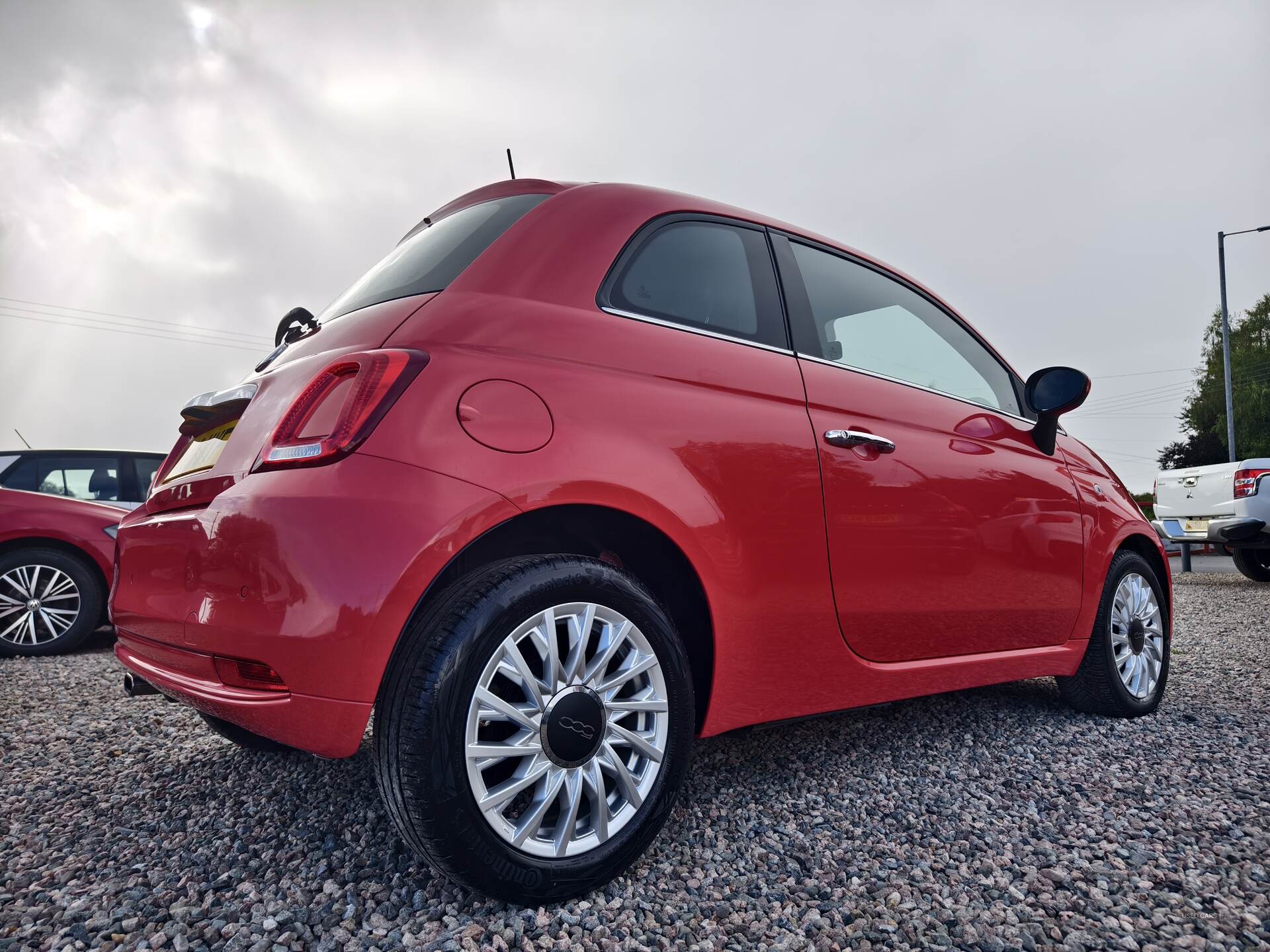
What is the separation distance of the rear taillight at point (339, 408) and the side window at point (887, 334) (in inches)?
48.5

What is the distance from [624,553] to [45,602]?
5245 mm

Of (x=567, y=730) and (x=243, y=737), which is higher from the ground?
(x=567, y=730)

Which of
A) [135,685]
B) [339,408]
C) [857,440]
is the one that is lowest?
[135,685]

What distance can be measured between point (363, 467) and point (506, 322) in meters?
0.47

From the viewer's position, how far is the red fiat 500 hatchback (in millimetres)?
1583

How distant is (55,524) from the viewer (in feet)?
18.1

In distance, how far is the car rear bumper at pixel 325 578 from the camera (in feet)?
5.09

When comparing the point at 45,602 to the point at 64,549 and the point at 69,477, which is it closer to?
the point at 64,549

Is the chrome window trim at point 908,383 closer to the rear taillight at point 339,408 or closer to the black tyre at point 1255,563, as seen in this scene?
the rear taillight at point 339,408

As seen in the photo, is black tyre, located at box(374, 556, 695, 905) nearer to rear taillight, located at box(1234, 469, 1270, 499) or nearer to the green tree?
rear taillight, located at box(1234, 469, 1270, 499)

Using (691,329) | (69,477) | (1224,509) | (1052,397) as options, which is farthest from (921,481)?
(1224,509)

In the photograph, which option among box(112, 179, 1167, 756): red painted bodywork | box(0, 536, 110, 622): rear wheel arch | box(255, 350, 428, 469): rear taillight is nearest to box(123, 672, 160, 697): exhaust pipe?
box(112, 179, 1167, 756): red painted bodywork

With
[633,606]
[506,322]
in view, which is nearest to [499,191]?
[506,322]

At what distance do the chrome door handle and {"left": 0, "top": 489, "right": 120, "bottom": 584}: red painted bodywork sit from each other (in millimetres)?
5181
